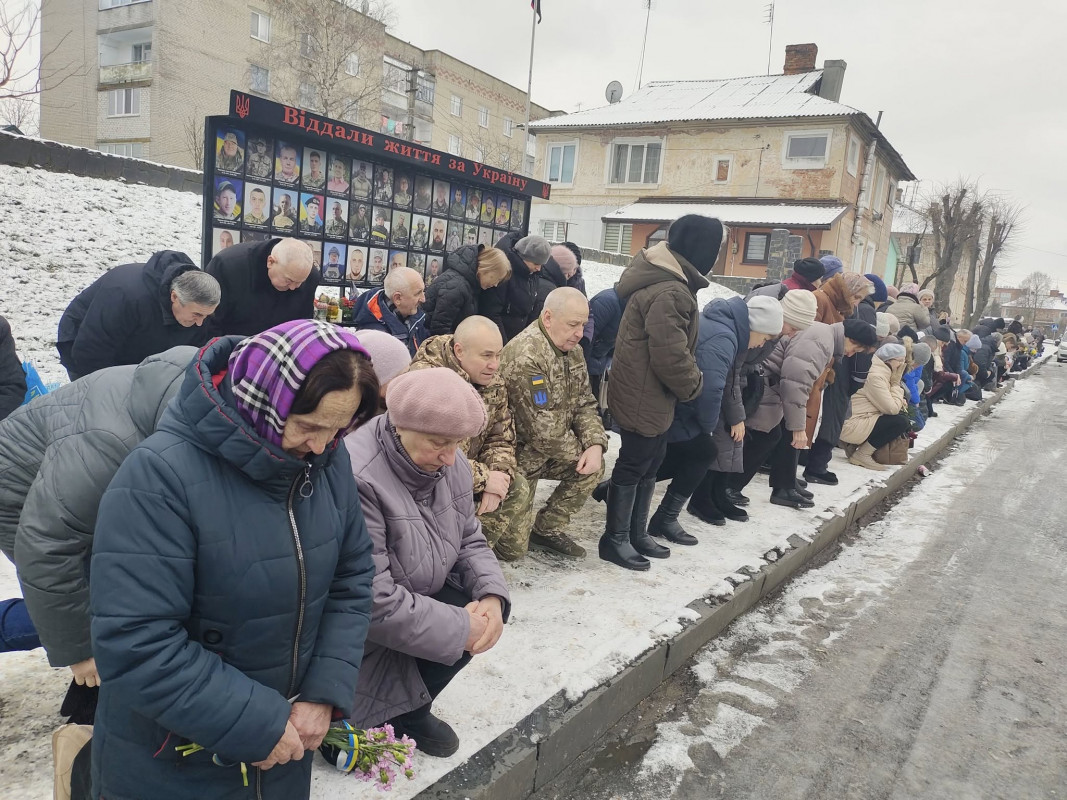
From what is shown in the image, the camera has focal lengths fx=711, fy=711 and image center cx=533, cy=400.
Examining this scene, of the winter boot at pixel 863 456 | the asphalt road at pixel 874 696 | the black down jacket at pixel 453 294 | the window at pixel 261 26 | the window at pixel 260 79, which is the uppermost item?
the window at pixel 261 26

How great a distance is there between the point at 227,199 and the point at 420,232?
224 centimetres

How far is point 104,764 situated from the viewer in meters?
1.66

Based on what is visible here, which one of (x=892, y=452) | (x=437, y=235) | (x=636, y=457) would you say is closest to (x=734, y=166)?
(x=892, y=452)

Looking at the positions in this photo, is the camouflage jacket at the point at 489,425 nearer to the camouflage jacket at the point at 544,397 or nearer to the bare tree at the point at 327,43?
the camouflage jacket at the point at 544,397

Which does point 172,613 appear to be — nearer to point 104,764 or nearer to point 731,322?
point 104,764

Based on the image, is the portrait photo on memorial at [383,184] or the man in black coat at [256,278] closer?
the man in black coat at [256,278]

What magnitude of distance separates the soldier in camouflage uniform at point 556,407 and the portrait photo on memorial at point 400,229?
344 centimetres

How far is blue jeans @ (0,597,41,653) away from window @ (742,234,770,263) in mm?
29413

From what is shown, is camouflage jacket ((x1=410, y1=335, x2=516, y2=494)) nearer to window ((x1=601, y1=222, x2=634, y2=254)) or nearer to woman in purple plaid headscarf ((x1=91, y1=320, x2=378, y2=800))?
woman in purple plaid headscarf ((x1=91, y1=320, x2=378, y2=800))

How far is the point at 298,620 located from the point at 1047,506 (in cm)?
905

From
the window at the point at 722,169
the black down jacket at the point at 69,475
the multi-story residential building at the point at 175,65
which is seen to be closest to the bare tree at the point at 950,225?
the window at the point at 722,169

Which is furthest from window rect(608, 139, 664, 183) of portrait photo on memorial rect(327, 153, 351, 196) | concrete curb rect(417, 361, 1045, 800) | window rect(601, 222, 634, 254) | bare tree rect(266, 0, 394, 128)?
concrete curb rect(417, 361, 1045, 800)

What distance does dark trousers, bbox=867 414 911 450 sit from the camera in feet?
27.4

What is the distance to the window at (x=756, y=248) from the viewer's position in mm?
28891
